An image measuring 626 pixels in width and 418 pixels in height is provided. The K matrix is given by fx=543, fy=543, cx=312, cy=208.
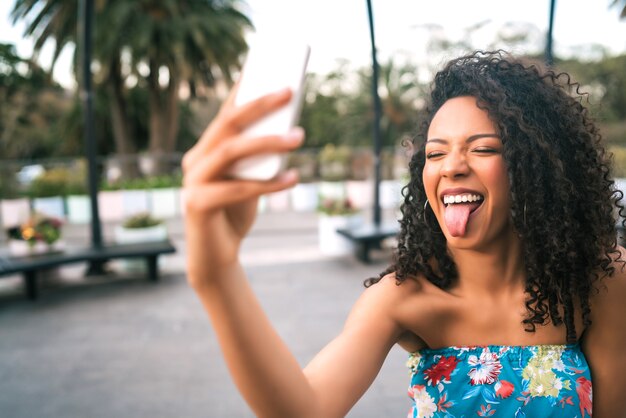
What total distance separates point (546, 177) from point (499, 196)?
0.15 meters

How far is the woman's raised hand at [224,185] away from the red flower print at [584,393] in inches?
38.0

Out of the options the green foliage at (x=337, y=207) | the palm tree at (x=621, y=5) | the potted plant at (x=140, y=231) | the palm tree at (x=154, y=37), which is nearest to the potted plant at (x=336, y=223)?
the green foliage at (x=337, y=207)

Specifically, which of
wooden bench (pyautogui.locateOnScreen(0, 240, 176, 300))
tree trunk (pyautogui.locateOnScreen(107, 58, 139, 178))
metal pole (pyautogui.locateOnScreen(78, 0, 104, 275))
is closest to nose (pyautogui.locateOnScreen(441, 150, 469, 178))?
wooden bench (pyautogui.locateOnScreen(0, 240, 176, 300))

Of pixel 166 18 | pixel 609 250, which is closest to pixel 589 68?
pixel 166 18

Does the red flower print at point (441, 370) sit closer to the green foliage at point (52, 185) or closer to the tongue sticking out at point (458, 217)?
the tongue sticking out at point (458, 217)

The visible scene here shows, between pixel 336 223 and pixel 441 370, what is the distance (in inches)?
257

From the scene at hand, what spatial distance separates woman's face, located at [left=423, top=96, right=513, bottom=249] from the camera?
1265mm

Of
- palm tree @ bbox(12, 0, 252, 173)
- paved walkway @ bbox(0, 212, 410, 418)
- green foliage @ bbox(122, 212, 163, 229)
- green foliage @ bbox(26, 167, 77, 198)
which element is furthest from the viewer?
palm tree @ bbox(12, 0, 252, 173)

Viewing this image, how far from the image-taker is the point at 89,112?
6.62m

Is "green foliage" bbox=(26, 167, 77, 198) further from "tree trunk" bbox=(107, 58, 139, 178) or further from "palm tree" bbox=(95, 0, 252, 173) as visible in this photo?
"palm tree" bbox=(95, 0, 252, 173)

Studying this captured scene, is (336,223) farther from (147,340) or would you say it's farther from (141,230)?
(147,340)

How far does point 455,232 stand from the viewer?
1.26m

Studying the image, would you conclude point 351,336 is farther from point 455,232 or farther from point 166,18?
point 166,18

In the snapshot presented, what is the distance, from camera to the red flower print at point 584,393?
1.29 meters
